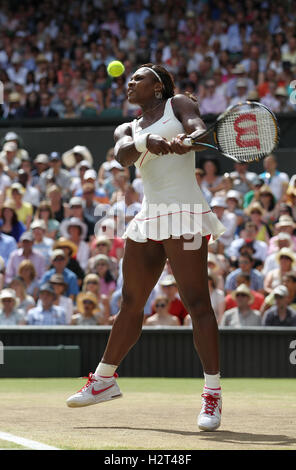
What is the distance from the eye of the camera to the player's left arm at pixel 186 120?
5016mm

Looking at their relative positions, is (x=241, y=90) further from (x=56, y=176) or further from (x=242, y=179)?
(x=56, y=176)

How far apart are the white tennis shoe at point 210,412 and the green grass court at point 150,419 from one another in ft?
0.19

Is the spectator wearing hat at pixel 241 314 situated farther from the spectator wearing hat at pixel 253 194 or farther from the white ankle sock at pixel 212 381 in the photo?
the white ankle sock at pixel 212 381

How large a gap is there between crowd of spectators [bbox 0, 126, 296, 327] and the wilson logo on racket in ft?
14.7

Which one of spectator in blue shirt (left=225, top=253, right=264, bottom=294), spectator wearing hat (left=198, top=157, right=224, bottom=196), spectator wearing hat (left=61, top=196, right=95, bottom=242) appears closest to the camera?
spectator in blue shirt (left=225, top=253, right=264, bottom=294)

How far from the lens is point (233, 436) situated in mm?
4809

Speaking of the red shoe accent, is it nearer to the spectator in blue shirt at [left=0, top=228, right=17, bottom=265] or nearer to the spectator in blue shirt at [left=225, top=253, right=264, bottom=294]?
the spectator in blue shirt at [left=225, top=253, right=264, bottom=294]

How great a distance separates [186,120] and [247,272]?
5.44 meters

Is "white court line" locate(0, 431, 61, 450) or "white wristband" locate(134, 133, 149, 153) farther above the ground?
"white wristband" locate(134, 133, 149, 153)

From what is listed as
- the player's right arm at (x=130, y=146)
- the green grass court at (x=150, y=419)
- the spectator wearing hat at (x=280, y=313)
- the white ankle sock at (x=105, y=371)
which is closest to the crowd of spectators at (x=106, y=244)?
the spectator wearing hat at (x=280, y=313)

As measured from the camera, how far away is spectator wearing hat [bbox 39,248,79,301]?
10846 millimetres

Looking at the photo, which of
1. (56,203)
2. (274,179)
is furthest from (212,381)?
(56,203)

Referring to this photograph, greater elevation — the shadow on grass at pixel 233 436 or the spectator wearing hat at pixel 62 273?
the spectator wearing hat at pixel 62 273

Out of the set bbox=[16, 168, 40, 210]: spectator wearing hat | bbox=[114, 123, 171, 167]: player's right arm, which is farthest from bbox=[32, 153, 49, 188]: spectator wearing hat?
bbox=[114, 123, 171, 167]: player's right arm
